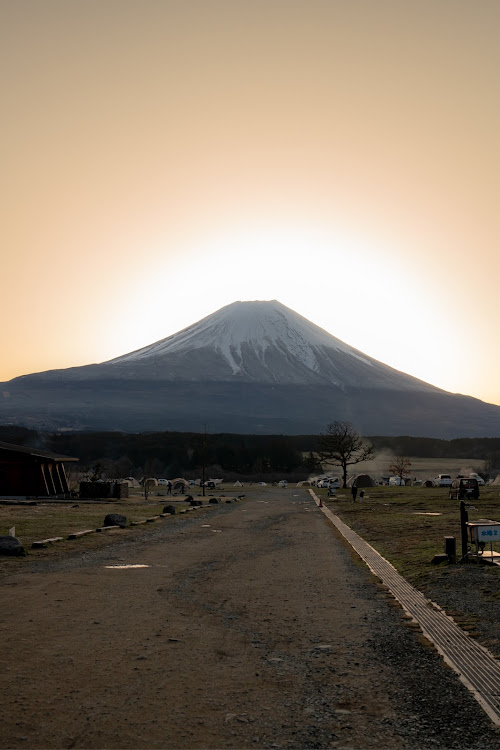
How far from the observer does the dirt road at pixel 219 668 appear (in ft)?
21.1

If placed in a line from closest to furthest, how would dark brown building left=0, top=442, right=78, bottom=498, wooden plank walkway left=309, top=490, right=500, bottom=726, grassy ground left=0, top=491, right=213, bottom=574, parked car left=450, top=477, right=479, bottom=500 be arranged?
wooden plank walkway left=309, top=490, right=500, bottom=726
grassy ground left=0, top=491, right=213, bottom=574
parked car left=450, top=477, right=479, bottom=500
dark brown building left=0, top=442, right=78, bottom=498

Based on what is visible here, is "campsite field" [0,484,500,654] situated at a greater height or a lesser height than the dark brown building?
lesser

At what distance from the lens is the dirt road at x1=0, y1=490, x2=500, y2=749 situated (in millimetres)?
6426

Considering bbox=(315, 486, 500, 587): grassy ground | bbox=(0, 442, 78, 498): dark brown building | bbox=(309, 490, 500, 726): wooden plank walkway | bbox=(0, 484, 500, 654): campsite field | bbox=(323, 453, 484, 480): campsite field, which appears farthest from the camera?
bbox=(323, 453, 484, 480): campsite field

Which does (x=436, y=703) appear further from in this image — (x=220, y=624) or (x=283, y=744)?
(x=220, y=624)

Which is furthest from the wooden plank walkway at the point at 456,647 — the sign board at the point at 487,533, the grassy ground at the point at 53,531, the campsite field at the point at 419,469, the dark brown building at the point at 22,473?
the campsite field at the point at 419,469

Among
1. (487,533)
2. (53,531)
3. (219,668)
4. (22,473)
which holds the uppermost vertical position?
(22,473)

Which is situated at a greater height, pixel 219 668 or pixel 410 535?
pixel 219 668

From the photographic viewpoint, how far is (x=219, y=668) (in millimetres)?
8461

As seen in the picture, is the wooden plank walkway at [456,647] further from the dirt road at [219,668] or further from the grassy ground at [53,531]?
the grassy ground at [53,531]

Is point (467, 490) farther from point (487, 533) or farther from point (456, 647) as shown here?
point (456, 647)

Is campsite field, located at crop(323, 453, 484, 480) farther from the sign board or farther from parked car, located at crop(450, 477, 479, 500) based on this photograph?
the sign board

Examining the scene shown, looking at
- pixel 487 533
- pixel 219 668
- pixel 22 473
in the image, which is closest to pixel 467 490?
pixel 22 473

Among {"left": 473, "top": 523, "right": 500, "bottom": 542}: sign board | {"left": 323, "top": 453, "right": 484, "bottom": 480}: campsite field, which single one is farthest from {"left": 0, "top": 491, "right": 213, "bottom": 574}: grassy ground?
{"left": 323, "top": 453, "right": 484, "bottom": 480}: campsite field
